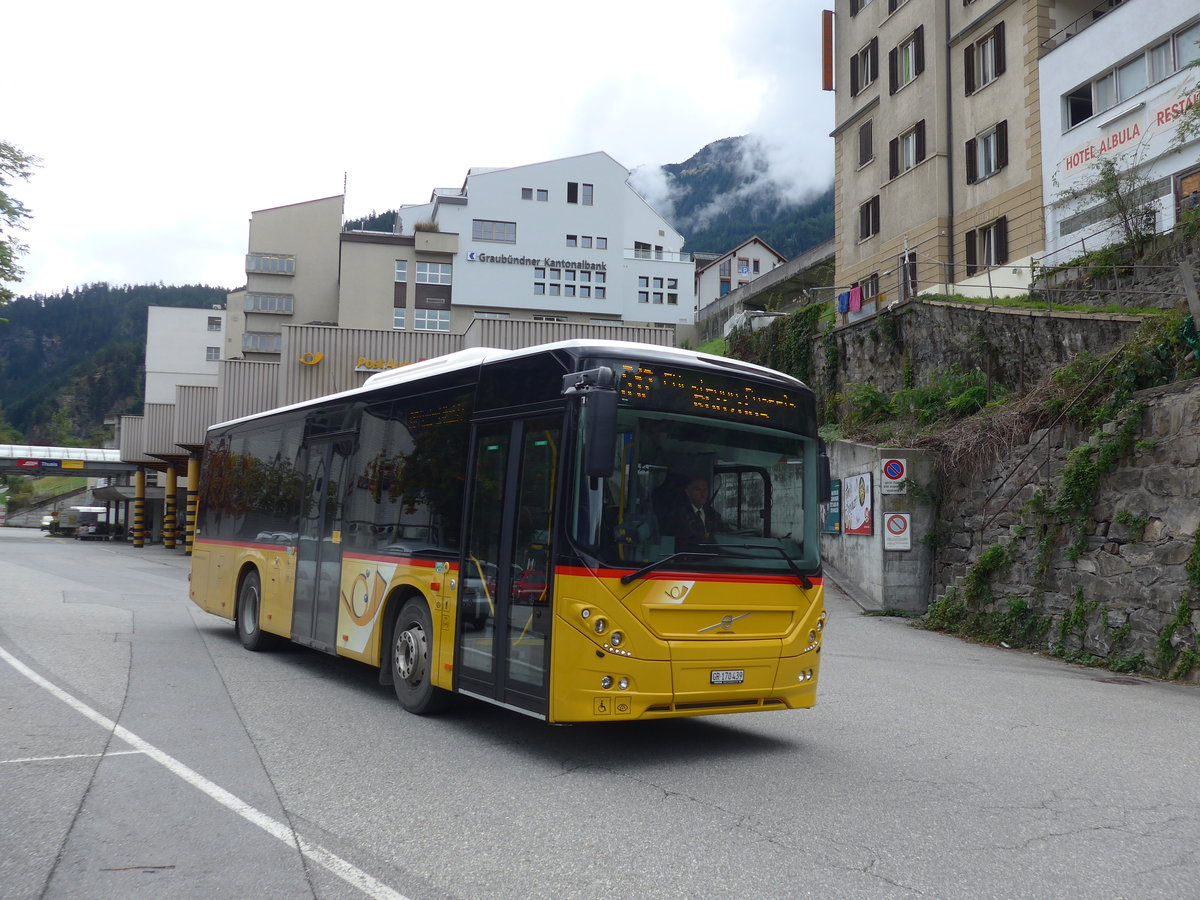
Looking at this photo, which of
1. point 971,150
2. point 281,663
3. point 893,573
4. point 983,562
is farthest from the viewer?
point 971,150

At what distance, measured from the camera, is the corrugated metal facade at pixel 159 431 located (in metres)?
45.8

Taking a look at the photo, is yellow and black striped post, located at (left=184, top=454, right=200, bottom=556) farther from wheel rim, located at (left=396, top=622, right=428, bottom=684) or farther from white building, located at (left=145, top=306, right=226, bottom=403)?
white building, located at (left=145, top=306, right=226, bottom=403)

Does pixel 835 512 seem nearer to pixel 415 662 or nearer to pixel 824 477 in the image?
pixel 824 477

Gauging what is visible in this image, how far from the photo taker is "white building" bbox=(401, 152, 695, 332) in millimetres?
73938

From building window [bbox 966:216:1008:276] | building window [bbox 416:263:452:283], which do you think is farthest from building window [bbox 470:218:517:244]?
building window [bbox 966:216:1008:276]

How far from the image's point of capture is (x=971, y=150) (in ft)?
100.0

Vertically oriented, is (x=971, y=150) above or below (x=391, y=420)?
above

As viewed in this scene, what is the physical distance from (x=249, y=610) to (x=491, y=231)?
210ft

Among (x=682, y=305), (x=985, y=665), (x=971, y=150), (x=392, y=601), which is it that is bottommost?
(x=985, y=665)

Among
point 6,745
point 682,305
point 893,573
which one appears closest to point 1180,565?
point 893,573

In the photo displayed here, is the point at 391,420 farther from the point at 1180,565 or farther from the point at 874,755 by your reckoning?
the point at 1180,565

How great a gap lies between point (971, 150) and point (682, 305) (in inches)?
2012

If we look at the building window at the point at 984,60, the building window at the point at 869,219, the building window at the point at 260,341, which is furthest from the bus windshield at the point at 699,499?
the building window at the point at 260,341

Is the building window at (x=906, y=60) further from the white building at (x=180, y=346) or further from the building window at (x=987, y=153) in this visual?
the white building at (x=180, y=346)
